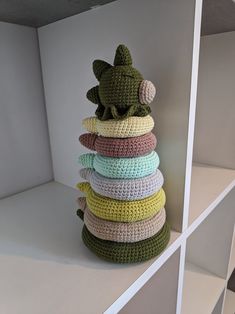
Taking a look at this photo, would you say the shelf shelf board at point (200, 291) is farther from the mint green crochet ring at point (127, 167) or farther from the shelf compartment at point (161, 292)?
the mint green crochet ring at point (127, 167)

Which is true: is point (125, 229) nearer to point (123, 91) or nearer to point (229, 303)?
point (123, 91)

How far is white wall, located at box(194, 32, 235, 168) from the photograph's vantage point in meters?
0.67

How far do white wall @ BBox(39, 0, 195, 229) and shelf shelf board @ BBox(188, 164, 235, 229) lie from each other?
3.7 inches

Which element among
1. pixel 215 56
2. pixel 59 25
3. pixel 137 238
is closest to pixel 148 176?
pixel 137 238

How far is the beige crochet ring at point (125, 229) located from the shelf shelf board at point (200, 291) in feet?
1.86

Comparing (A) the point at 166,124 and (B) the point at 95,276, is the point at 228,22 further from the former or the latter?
(B) the point at 95,276

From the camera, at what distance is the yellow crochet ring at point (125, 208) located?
34 cm

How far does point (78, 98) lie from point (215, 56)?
17.0 inches

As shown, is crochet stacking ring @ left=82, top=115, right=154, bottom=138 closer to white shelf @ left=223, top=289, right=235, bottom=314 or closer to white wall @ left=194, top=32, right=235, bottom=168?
white wall @ left=194, top=32, right=235, bottom=168

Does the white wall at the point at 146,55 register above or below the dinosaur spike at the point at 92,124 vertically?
above

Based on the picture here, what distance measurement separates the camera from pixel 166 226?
41 centimetres

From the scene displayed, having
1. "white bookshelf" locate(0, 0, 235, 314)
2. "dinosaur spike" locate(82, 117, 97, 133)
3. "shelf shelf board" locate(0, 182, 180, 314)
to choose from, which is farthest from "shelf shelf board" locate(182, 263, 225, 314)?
"dinosaur spike" locate(82, 117, 97, 133)

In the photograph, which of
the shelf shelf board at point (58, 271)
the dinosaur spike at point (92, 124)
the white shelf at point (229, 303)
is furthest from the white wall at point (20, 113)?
the white shelf at point (229, 303)

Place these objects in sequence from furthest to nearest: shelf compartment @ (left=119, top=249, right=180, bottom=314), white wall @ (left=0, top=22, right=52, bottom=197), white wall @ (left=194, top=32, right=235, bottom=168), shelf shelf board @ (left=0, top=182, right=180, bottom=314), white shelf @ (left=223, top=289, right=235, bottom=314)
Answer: white shelf @ (left=223, top=289, right=235, bottom=314), white wall @ (left=194, top=32, right=235, bottom=168), white wall @ (left=0, top=22, right=52, bottom=197), shelf compartment @ (left=119, top=249, right=180, bottom=314), shelf shelf board @ (left=0, top=182, right=180, bottom=314)
